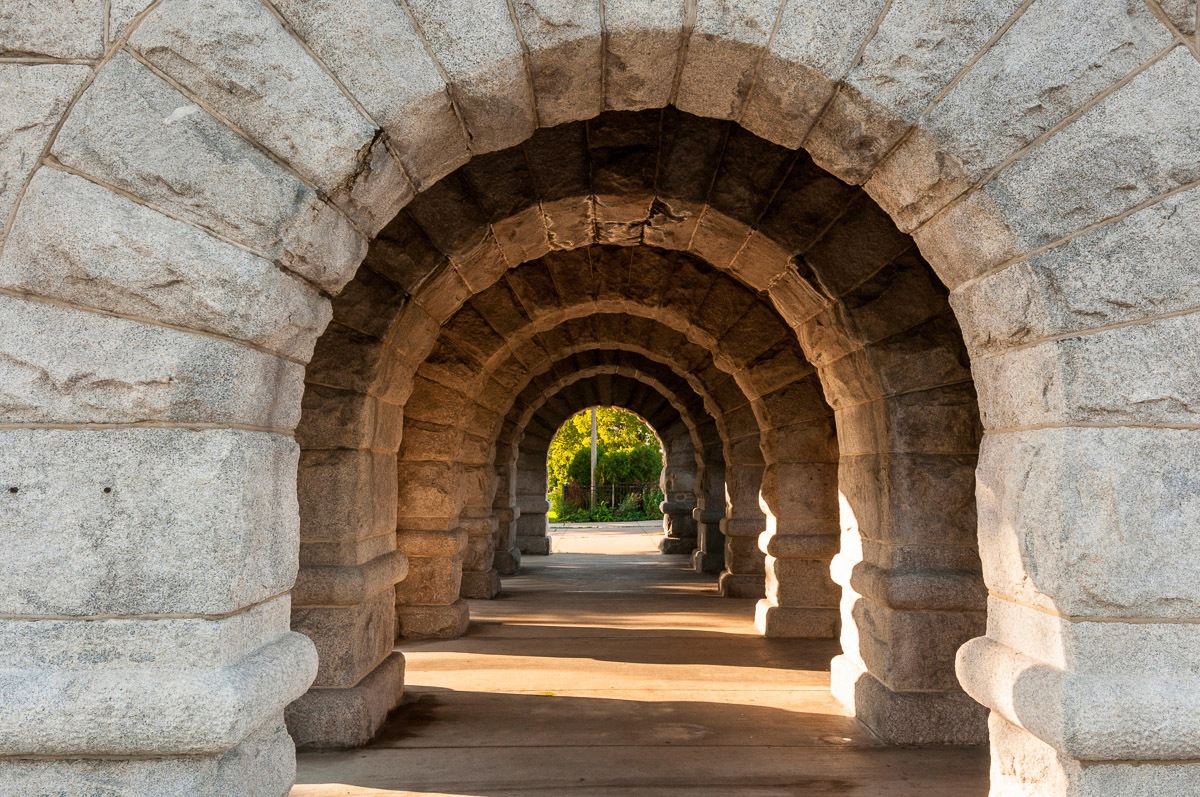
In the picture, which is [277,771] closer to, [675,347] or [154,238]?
[154,238]

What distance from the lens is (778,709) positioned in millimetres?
4703

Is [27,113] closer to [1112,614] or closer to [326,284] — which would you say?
[326,284]

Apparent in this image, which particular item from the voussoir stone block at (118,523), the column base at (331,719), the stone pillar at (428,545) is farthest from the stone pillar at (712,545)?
the voussoir stone block at (118,523)

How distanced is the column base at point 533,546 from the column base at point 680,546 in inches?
85.7

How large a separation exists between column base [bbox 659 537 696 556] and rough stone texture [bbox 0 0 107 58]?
13.2 metres

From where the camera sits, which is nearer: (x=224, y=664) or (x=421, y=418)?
(x=224, y=664)

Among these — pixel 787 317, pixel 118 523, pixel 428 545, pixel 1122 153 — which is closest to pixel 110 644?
pixel 118 523

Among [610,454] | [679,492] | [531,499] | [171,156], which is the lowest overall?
[531,499]

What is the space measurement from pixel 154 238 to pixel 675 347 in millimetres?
7203

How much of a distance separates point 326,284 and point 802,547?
16.5 ft

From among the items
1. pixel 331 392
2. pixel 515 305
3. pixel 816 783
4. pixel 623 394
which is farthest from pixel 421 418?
pixel 623 394

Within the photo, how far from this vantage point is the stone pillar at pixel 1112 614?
206cm

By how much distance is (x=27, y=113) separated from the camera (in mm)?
2074

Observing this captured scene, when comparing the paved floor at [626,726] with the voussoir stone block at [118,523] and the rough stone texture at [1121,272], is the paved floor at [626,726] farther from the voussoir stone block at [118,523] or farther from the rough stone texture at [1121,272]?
the rough stone texture at [1121,272]
